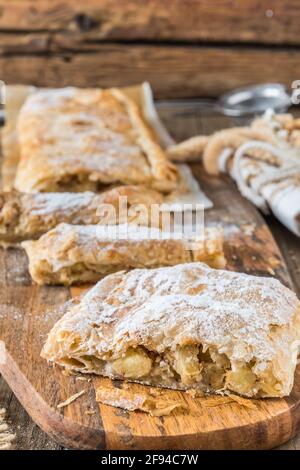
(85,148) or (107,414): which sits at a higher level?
(107,414)

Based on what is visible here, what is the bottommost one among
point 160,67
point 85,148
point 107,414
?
point 160,67

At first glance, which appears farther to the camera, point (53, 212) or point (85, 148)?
point (85, 148)

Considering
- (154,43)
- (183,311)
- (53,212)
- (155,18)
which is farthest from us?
(154,43)

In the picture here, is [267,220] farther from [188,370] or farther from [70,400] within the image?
[70,400]

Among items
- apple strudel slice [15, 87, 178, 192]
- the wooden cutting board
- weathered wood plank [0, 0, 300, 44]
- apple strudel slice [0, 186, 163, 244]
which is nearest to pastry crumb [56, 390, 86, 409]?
the wooden cutting board

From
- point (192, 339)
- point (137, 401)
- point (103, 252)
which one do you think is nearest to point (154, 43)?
point (103, 252)

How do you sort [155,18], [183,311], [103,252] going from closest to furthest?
[183,311] < [103,252] < [155,18]

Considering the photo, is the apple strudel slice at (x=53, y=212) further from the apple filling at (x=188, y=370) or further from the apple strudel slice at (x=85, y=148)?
the apple filling at (x=188, y=370)
